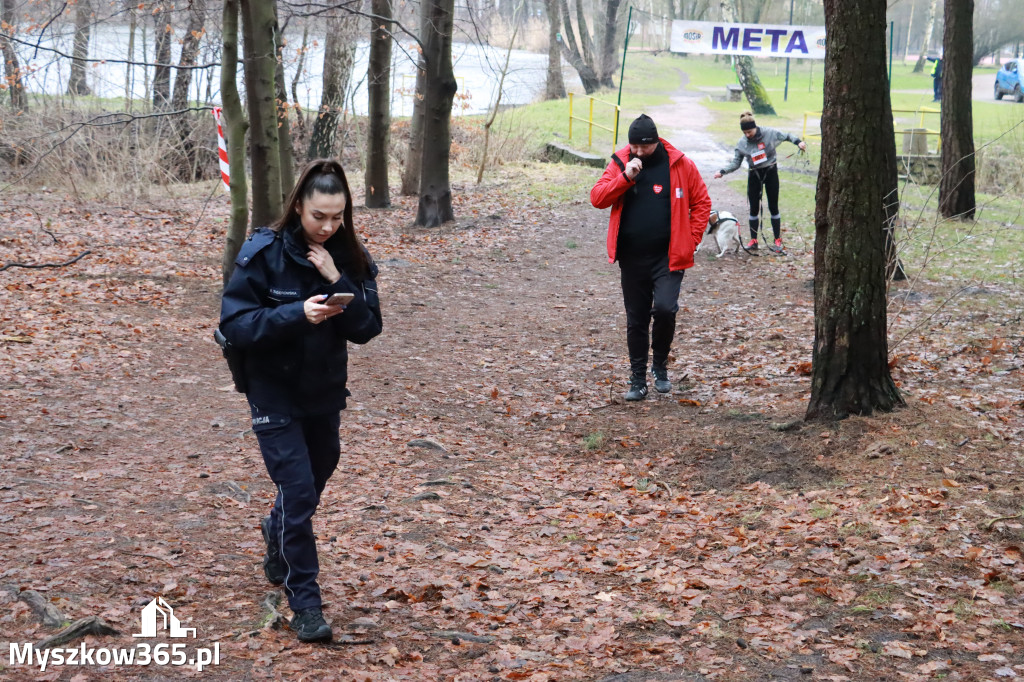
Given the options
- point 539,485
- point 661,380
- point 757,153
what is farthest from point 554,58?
point 539,485

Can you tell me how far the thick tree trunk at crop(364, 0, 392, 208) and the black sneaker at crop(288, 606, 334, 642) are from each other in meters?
14.1

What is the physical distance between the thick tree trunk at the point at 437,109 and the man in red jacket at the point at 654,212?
882cm

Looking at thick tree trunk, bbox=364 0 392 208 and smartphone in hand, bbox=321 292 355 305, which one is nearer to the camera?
smartphone in hand, bbox=321 292 355 305

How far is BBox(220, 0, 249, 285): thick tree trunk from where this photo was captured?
34.7 feet

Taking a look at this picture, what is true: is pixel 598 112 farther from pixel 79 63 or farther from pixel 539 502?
pixel 539 502

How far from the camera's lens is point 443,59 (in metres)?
16.0

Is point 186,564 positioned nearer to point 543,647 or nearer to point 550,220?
point 543,647

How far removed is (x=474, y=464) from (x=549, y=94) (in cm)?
3512

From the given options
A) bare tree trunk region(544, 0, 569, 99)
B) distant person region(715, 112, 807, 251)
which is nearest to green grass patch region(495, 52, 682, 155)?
bare tree trunk region(544, 0, 569, 99)

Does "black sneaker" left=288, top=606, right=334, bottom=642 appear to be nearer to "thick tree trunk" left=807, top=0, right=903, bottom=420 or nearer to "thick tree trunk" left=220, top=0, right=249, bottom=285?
"thick tree trunk" left=807, top=0, right=903, bottom=420

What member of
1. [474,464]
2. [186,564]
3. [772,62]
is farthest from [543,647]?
[772,62]

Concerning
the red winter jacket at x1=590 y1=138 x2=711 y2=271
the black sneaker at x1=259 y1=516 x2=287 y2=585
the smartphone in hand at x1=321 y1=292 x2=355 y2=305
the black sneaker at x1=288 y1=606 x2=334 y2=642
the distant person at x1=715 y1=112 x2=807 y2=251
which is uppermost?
the distant person at x1=715 y1=112 x2=807 y2=251

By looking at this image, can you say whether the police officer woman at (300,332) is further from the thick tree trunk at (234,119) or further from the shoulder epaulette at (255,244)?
the thick tree trunk at (234,119)

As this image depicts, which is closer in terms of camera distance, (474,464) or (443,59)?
(474,464)
